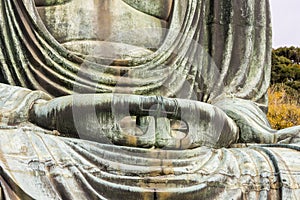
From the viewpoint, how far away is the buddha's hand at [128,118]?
600 centimetres

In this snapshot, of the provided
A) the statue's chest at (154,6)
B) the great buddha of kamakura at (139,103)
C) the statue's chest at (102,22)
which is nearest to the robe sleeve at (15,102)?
the great buddha of kamakura at (139,103)

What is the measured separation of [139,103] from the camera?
5973mm

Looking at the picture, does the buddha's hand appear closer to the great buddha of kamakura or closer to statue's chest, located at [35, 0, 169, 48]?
the great buddha of kamakura

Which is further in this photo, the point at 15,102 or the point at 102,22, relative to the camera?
the point at 102,22

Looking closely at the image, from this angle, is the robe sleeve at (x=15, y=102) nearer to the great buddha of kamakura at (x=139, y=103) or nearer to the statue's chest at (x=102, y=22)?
the great buddha of kamakura at (x=139, y=103)

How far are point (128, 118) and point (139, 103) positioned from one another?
36cm

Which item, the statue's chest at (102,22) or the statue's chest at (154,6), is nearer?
the statue's chest at (102,22)

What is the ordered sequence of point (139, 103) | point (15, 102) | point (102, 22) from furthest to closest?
1. point (102, 22)
2. point (15, 102)
3. point (139, 103)

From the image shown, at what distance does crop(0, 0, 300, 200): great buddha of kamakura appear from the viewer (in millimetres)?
5781

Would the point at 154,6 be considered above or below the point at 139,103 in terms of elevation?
above

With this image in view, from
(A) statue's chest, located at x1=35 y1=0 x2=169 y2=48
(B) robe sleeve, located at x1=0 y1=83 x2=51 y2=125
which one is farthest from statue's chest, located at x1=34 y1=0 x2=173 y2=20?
(B) robe sleeve, located at x1=0 y1=83 x2=51 y2=125

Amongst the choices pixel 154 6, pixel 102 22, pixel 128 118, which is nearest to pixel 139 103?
pixel 128 118

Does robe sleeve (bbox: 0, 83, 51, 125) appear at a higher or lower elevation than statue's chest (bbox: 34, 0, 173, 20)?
lower

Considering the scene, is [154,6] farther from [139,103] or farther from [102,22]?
[139,103]
